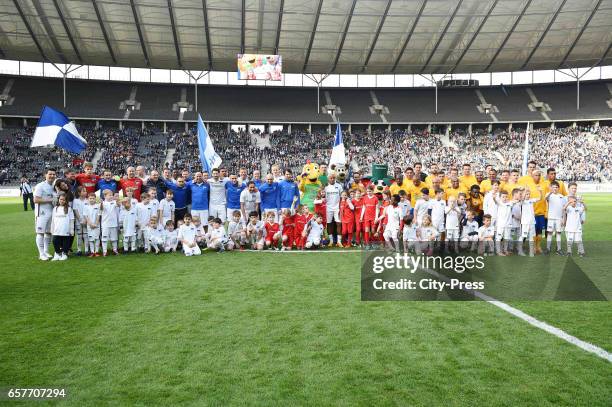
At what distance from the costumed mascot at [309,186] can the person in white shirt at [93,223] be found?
4.89 m

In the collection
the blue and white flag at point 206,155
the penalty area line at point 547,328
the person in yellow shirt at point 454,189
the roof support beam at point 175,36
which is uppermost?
the roof support beam at point 175,36

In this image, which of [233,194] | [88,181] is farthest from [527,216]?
[88,181]

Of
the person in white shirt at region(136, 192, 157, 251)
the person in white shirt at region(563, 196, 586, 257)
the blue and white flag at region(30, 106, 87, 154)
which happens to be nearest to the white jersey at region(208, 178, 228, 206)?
the person in white shirt at region(136, 192, 157, 251)

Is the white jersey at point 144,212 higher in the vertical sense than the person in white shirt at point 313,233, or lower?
higher

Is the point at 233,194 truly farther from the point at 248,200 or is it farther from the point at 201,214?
the point at 201,214

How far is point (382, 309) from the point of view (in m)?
5.86

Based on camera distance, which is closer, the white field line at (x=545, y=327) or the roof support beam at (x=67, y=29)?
the white field line at (x=545, y=327)

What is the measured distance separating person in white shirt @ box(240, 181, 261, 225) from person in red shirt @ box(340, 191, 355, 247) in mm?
2060

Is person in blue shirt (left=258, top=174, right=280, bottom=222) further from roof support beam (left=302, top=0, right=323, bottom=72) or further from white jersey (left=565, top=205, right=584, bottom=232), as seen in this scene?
roof support beam (left=302, top=0, right=323, bottom=72)

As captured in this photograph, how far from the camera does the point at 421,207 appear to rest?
10.1 m

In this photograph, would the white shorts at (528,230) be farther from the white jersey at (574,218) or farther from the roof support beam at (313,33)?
the roof support beam at (313,33)

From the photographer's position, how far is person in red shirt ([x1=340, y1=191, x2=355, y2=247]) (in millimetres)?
10992

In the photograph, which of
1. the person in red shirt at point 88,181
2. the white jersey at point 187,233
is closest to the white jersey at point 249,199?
the white jersey at point 187,233

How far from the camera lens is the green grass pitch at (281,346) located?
3602mm
